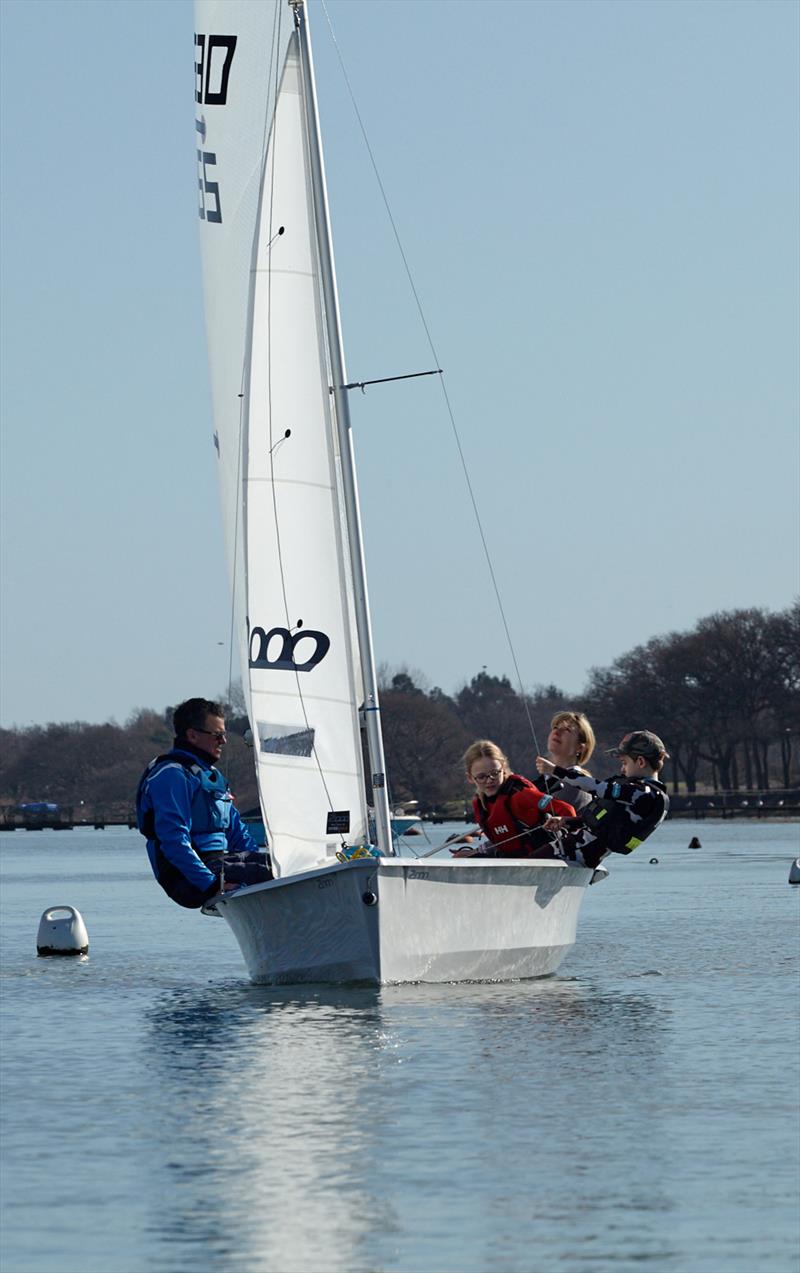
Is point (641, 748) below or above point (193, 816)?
above

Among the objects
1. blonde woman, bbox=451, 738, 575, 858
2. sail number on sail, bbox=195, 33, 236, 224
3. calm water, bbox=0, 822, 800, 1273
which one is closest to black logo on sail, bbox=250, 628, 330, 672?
blonde woman, bbox=451, 738, 575, 858

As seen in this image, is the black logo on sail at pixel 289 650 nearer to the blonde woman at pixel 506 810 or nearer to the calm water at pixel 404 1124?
the blonde woman at pixel 506 810

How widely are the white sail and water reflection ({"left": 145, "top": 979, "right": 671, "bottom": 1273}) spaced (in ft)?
6.56

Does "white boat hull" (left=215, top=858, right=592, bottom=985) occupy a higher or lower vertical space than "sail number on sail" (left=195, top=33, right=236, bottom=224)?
lower

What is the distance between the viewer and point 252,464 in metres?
18.0

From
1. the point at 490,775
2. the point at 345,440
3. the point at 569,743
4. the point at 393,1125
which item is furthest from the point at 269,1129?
the point at 345,440

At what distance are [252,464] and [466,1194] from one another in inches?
403

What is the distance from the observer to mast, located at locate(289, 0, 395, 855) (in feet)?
56.6

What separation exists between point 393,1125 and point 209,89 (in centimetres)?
1248

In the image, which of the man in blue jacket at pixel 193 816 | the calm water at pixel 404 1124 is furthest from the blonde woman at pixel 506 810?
the man in blue jacket at pixel 193 816

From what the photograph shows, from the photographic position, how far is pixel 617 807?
1752 cm

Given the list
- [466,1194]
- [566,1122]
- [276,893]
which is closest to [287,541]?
[276,893]

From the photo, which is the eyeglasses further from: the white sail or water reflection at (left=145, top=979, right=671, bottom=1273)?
water reflection at (left=145, top=979, right=671, bottom=1273)

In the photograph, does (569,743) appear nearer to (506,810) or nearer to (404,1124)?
(506,810)
